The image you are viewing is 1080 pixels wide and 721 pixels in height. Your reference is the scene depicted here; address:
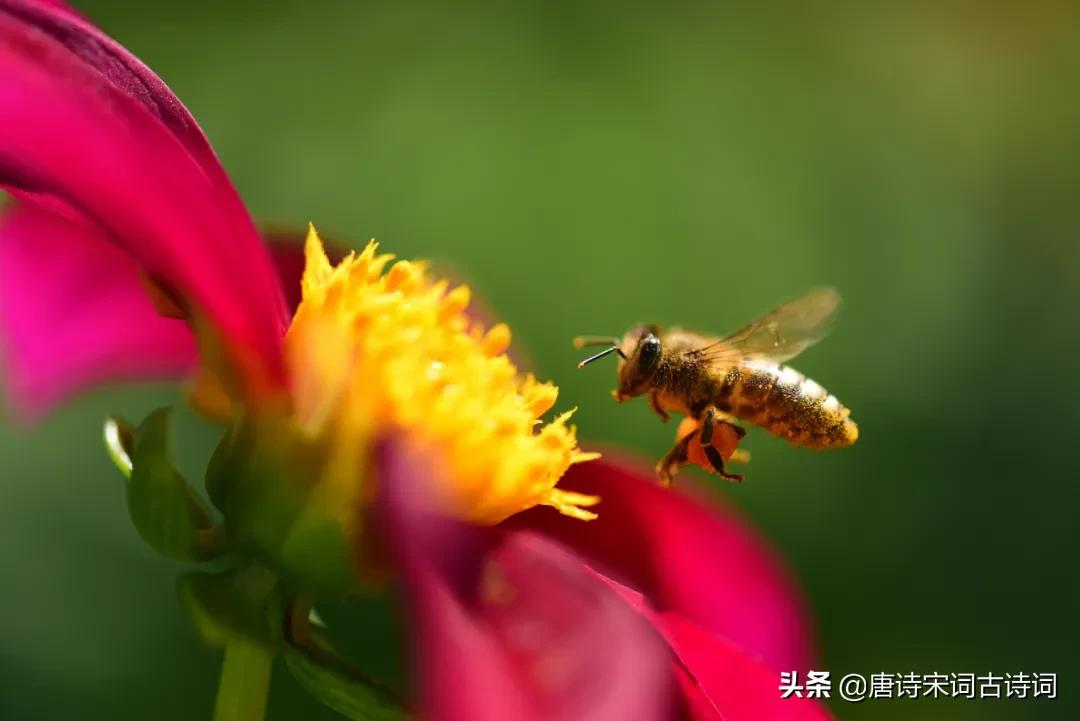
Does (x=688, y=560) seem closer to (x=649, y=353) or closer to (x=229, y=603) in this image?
(x=649, y=353)

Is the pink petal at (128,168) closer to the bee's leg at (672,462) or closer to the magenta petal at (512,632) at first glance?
the magenta petal at (512,632)

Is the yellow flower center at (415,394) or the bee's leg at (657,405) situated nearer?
the yellow flower center at (415,394)

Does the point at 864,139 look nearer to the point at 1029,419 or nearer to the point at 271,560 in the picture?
the point at 1029,419

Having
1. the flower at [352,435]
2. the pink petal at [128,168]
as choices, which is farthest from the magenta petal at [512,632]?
the pink petal at [128,168]

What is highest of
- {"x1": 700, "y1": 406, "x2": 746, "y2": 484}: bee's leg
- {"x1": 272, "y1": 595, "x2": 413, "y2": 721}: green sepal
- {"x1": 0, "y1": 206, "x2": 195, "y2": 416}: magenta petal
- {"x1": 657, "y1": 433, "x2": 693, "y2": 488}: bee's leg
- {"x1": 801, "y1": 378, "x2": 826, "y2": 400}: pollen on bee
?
{"x1": 801, "y1": 378, "x2": 826, "y2": 400}: pollen on bee

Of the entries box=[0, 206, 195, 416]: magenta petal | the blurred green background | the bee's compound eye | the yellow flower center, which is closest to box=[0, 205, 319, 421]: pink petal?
box=[0, 206, 195, 416]: magenta petal

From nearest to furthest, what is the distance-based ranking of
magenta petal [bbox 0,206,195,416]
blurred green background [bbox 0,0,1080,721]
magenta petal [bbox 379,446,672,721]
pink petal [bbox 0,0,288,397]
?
magenta petal [bbox 379,446,672,721]
pink petal [bbox 0,0,288,397]
magenta petal [bbox 0,206,195,416]
blurred green background [bbox 0,0,1080,721]

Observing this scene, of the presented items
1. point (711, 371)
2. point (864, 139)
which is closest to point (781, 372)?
point (711, 371)

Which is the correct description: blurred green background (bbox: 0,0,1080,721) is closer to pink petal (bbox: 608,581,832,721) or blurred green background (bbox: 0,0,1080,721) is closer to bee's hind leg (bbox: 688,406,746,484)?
bee's hind leg (bbox: 688,406,746,484)
